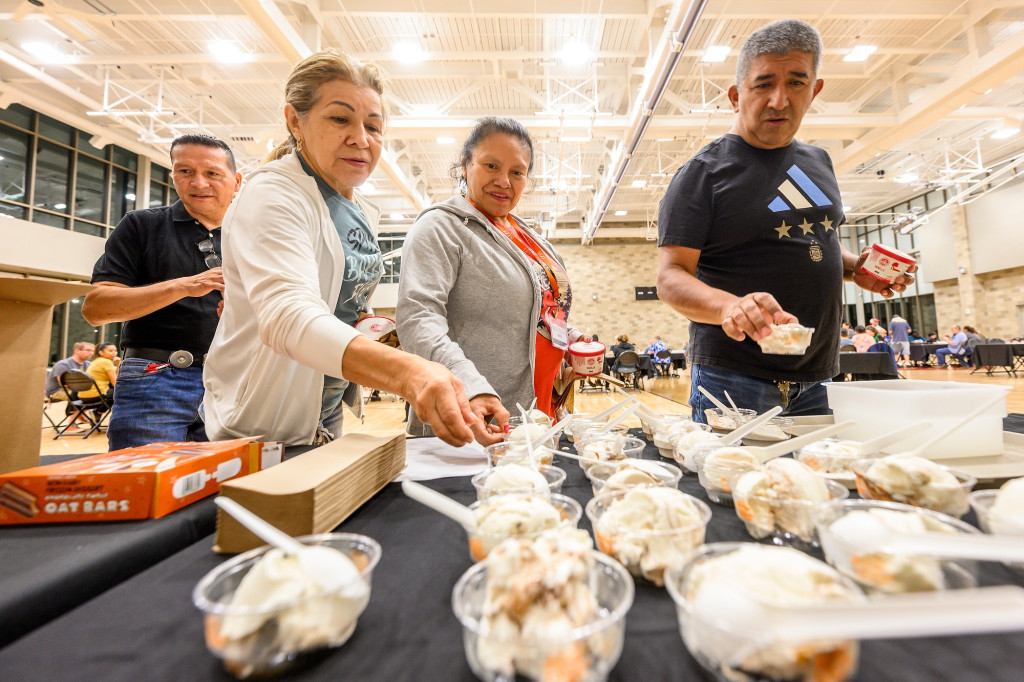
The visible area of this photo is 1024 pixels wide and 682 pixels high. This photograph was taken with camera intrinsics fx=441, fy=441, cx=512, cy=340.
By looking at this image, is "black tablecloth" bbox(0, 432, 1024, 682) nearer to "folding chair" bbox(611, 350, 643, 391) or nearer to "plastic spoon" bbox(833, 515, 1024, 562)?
"plastic spoon" bbox(833, 515, 1024, 562)

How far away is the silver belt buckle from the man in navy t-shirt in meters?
1.88

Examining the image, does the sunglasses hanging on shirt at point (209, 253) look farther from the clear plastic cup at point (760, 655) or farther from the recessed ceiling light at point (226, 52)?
the recessed ceiling light at point (226, 52)

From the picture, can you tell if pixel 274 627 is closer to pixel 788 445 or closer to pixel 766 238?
pixel 788 445

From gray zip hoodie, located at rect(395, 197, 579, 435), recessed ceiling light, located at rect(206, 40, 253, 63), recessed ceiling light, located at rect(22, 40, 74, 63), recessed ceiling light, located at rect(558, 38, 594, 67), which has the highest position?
recessed ceiling light, located at rect(22, 40, 74, 63)

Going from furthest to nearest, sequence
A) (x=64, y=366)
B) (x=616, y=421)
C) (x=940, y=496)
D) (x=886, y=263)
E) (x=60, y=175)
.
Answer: (x=60, y=175), (x=64, y=366), (x=886, y=263), (x=616, y=421), (x=940, y=496)

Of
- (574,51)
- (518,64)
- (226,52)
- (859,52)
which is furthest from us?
(518,64)

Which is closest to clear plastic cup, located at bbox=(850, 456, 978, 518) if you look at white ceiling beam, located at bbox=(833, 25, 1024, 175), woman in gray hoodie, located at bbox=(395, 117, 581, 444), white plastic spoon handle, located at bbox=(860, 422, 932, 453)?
white plastic spoon handle, located at bbox=(860, 422, 932, 453)

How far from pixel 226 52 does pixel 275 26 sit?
71.8 inches

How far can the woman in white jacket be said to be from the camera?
949 mm

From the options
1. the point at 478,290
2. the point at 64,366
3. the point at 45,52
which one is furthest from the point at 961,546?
the point at 45,52

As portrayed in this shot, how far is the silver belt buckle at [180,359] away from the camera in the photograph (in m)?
1.71

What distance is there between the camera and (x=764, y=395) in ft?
5.30

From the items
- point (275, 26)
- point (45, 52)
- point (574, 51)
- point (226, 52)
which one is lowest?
point (275, 26)

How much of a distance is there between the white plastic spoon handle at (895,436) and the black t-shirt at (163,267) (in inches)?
86.9
